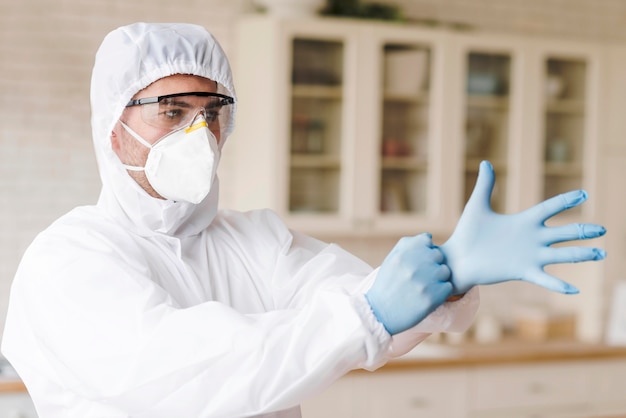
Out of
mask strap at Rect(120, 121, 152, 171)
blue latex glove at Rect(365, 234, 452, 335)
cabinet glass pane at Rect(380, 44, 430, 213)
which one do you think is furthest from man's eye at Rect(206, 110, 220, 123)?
cabinet glass pane at Rect(380, 44, 430, 213)

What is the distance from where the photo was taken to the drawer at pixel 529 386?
3.60 m

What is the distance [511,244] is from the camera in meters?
1.18

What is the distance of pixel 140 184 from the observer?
153cm

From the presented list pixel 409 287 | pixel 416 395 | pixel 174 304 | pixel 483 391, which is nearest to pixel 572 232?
pixel 409 287

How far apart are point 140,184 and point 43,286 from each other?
0.30m

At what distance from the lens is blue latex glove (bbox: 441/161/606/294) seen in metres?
1.17

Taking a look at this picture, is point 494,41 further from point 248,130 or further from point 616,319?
point 616,319

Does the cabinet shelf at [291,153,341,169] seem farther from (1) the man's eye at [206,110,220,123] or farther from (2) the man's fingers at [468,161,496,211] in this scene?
(2) the man's fingers at [468,161,496,211]

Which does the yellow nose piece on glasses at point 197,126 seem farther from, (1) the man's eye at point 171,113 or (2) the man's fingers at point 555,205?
(2) the man's fingers at point 555,205

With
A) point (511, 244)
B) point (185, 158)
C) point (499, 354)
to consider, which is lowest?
point (499, 354)

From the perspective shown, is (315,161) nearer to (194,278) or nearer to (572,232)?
(194,278)

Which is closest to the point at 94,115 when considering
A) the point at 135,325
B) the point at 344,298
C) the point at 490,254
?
the point at 135,325

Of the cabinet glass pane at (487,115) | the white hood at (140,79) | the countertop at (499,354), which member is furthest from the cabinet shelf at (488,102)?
the white hood at (140,79)

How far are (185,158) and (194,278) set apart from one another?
0.21 m
